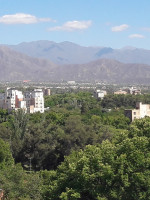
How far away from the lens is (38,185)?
20188mm

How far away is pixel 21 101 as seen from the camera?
62.1 meters

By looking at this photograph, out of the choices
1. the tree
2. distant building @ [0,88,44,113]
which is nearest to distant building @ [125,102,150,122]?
distant building @ [0,88,44,113]

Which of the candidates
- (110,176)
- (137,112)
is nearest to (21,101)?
(137,112)

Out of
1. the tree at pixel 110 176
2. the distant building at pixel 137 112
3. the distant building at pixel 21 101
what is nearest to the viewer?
the tree at pixel 110 176

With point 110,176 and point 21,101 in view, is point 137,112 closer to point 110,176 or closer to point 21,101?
point 21,101

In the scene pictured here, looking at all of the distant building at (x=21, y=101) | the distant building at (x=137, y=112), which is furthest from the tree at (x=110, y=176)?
the distant building at (x=21, y=101)

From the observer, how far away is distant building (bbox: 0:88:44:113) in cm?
6200

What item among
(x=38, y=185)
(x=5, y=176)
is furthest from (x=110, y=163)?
(x=5, y=176)

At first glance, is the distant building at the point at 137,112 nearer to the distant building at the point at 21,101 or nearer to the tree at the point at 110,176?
the distant building at the point at 21,101

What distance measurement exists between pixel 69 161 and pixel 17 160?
14994 millimetres

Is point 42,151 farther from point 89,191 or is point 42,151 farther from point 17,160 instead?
point 89,191

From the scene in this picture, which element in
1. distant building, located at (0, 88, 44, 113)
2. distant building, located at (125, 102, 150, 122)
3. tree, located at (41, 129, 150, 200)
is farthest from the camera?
distant building, located at (0, 88, 44, 113)

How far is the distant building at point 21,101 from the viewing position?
2441 inches

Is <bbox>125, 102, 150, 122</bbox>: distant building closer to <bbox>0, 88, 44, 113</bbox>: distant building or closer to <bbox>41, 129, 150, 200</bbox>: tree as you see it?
<bbox>0, 88, 44, 113</bbox>: distant building
